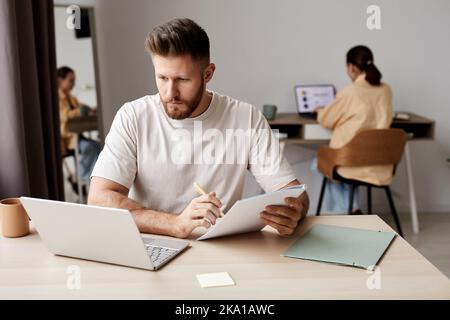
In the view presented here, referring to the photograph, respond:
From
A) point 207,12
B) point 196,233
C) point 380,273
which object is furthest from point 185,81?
point 207,12

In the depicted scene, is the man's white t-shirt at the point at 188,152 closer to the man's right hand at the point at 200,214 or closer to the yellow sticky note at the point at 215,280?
the man's right hand at the point at 200,214

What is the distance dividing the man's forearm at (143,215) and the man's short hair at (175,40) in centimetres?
45

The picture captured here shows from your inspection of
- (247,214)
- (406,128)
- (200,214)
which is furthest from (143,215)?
(406,128)

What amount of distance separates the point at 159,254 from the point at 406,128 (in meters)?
2.92

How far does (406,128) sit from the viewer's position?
3.77 meters

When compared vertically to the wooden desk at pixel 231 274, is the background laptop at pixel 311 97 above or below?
above

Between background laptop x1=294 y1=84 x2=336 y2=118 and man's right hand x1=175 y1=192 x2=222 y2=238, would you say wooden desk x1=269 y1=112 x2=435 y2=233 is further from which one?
man's right hand x1=175 y1=192 x2=222 y2=238

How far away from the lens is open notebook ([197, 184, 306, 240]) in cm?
126

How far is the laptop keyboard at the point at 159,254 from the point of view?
1230mm

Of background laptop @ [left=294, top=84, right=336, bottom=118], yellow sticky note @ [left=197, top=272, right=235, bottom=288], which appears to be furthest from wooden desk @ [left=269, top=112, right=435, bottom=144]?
yellow sticky note @ [left=197, top=272, right=235, bottom=288]

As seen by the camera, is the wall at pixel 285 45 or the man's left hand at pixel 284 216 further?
the wall at pixel 285 45

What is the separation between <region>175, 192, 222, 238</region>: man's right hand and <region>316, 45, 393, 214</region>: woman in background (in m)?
2.10

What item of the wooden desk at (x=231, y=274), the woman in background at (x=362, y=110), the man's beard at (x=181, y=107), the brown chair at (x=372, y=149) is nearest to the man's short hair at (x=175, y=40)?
the man's beard at (x=181, y=107)

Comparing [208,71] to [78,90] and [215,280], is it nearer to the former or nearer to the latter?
[215,280]
